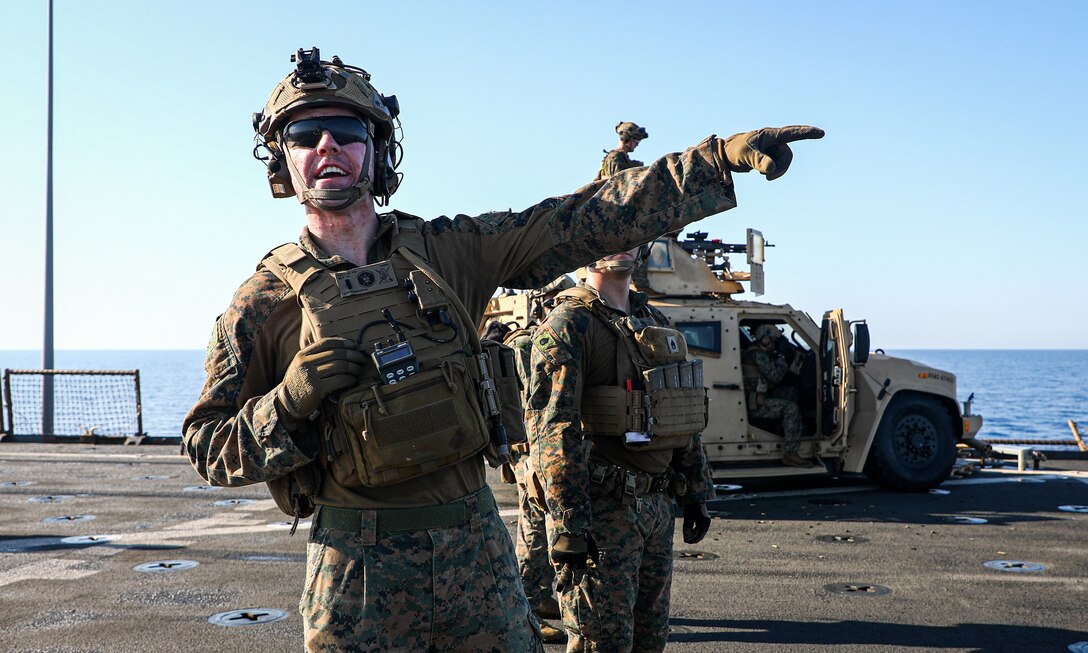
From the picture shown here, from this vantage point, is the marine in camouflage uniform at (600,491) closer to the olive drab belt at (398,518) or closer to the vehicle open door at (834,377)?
the olive drab belt at (398,518)

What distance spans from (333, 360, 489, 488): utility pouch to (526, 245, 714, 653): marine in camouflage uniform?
1.32 meters

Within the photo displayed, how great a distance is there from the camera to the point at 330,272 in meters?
2.56

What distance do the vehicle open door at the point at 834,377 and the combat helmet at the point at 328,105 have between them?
796 cm

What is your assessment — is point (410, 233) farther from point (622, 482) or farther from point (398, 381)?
point (622, 482)

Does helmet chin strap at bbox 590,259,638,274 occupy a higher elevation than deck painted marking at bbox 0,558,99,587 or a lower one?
higher

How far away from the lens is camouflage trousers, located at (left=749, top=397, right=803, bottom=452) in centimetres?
1008

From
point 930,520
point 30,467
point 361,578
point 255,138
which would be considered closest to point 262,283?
point 255,138

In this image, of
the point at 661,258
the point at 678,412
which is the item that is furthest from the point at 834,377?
the point at 678,412

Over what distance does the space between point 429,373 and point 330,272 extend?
41 cm

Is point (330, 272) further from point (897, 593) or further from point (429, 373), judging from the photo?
point (897, 593)

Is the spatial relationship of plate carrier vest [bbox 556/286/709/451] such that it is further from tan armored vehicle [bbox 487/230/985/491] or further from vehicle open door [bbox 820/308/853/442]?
vehicle open door [bbox 820/308/853/442]

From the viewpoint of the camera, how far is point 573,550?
11.8ft

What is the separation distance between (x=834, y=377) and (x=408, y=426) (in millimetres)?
8424

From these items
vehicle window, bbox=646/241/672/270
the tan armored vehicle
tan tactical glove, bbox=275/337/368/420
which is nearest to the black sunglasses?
tan tactical glove, bbox=275/337/368/420
